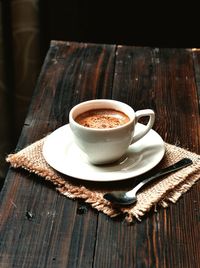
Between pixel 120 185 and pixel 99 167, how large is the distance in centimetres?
6

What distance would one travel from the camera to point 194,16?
1.97 metres

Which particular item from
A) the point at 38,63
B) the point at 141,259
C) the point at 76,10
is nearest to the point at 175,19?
the point at 76,10

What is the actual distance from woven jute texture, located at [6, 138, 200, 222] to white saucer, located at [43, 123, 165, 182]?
A: 0.01 meters

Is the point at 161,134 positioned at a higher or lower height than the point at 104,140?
lower

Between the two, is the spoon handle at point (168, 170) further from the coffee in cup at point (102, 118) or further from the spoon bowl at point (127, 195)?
the coffee in cup at point (102, 118)

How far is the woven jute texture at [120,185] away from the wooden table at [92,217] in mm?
12

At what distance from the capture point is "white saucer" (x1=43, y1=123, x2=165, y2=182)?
83cm

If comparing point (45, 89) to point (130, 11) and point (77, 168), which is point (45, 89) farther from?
point (130, 11)

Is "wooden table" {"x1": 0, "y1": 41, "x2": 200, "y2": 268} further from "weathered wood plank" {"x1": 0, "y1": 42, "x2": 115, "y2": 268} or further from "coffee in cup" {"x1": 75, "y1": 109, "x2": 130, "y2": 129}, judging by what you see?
"coffee in cup" {"x1": 75, "y1": 109, "x2": 130, "y2": 129}

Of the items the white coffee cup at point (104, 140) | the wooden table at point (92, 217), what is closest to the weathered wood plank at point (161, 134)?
the wooden table at point (92, 217)

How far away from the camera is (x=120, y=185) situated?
83cm

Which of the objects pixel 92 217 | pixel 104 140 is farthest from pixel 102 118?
pixel 92 217

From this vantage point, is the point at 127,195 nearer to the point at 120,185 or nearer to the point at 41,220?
the point at 120,185

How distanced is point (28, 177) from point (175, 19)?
130 centimetres
